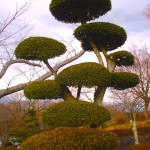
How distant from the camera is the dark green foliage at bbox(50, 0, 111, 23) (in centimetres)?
1001

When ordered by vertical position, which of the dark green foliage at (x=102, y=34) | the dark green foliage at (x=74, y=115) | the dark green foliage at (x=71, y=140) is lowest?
the dark green foliage at (x=71, y=140)

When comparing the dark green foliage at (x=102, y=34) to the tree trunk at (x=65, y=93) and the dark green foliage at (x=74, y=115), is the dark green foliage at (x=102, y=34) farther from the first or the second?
the dark green foliage at (x=74, y=115)

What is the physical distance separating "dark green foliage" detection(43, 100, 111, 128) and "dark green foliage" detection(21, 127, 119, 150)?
0.55 meters

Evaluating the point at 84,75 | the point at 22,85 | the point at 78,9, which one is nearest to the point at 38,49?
the point at 22,85

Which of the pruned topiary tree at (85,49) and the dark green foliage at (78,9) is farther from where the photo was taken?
the dark green foliage at (78,9)

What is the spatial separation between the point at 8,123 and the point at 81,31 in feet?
70.3

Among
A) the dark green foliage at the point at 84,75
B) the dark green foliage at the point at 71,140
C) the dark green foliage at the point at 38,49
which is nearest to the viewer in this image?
the dark green foliage at the point at 71,140

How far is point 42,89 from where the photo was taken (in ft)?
27.4

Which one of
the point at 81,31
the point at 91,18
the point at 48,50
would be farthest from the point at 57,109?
the point at 91,18

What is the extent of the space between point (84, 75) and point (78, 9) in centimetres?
304

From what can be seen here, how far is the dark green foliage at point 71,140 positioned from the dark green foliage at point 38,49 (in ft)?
8.59

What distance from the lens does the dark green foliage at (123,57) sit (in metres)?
9.85

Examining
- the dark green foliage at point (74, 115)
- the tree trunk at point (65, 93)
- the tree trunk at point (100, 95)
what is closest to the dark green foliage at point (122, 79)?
the tree trunk at point (100, 95)

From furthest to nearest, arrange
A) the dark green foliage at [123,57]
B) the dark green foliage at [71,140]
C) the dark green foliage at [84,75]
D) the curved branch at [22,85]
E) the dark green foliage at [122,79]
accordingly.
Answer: the dark green foliage at [123,57]
the dark green foliage at [122,79]
the dark green foliage at [84,75]
the curved branch at [22,85]
the dark green foliage at [71,140]
